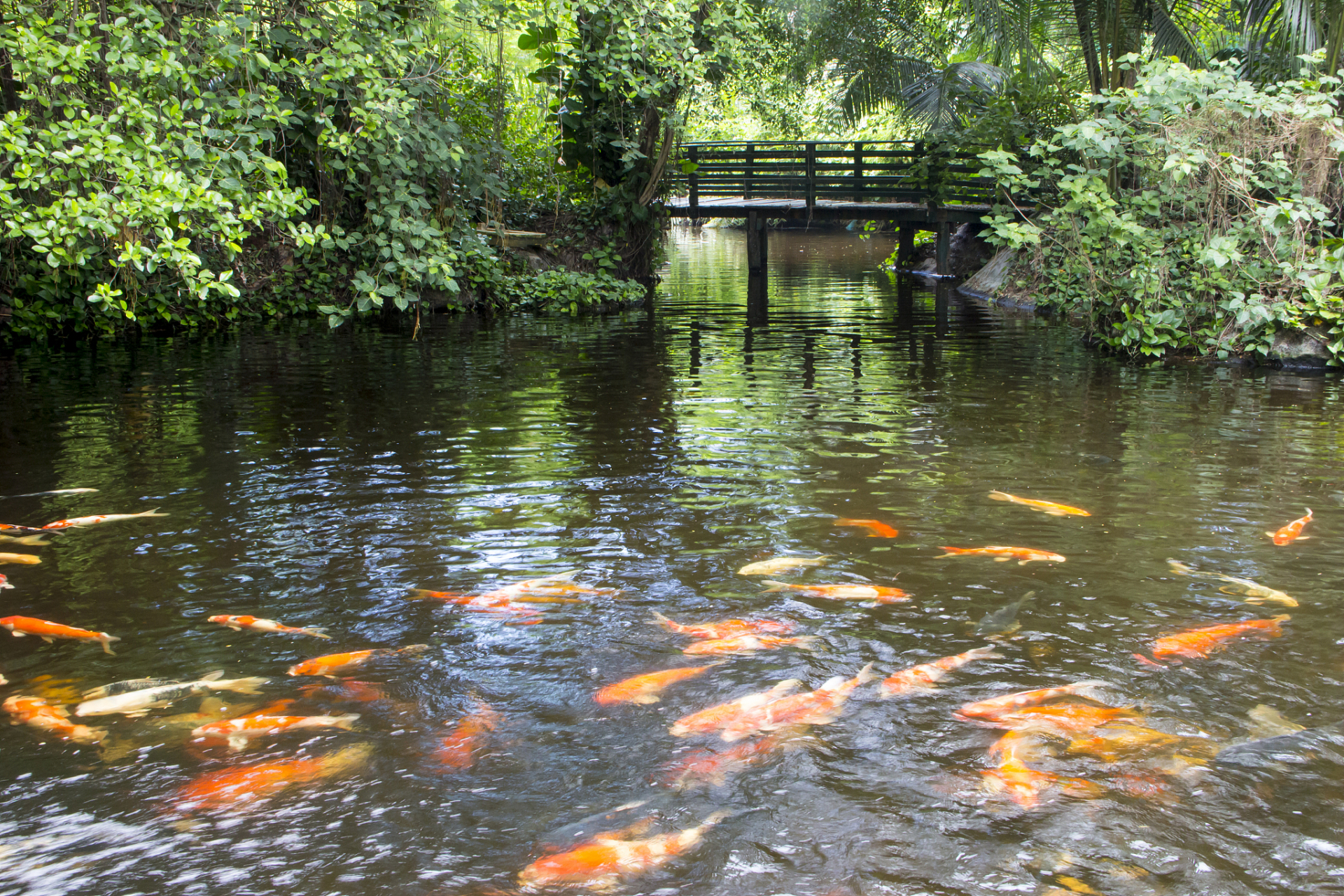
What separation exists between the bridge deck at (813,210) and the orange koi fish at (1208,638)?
1828cm

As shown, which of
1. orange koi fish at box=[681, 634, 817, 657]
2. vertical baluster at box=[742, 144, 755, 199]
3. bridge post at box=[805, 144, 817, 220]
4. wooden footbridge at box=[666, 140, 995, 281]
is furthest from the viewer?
vertical baluster at box=[742, 144, 755, 199]

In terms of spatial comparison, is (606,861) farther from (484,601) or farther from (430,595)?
(430,595)

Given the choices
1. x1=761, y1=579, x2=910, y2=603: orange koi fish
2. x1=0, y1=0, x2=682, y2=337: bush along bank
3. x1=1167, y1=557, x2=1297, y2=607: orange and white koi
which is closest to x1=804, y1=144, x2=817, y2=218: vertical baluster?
x1=0, y1=0, x2=682, y2=337: bush along bank

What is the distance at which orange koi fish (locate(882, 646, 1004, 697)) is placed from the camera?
4.26 metres

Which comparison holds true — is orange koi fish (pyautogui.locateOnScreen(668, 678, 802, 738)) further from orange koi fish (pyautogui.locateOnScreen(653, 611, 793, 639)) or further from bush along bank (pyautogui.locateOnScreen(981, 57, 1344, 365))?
bush along bank (pyautogui.locateOnScreen(981, 57, 1344, 365))

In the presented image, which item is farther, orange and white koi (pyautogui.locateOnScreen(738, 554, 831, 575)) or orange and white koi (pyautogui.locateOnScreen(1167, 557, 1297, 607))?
orange and white koi (pyautogui.locateOnScreen(738, 554, 831, 575))

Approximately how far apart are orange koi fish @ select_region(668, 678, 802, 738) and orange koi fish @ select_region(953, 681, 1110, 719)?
27.3 inches

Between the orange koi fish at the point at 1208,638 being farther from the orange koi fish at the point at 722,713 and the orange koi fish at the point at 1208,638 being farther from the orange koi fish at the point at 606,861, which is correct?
the orange koi fish at the point at 606,861

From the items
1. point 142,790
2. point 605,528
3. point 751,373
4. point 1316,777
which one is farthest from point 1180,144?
point 142,790

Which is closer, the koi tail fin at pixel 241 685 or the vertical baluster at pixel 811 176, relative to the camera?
the koi tail fin at pixel 241 685

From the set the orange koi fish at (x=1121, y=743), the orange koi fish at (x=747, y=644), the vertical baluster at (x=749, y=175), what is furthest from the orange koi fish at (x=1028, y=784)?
the vertical baluster at (x=749, y=175)

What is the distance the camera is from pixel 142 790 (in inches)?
142

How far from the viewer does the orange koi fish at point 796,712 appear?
400cm

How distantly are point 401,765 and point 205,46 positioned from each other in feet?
24.0
